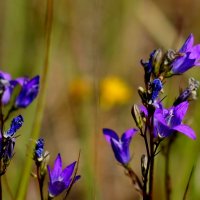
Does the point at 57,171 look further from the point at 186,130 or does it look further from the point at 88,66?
the point at 88,66

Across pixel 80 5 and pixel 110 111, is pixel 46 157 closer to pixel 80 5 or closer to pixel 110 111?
pixel 110 111

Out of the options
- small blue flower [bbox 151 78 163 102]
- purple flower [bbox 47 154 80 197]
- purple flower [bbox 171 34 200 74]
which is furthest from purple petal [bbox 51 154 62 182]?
purple flower [bbox 171 34 200 74]

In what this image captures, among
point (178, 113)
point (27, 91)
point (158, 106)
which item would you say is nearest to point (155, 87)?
point (158, 106)

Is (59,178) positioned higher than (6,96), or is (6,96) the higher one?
(6,96)

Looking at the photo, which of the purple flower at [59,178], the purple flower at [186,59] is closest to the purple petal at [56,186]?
the purple flower at [59,178]

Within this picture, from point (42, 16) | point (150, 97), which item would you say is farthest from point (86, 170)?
point (42, 16)

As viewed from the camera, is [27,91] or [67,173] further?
[27,91]

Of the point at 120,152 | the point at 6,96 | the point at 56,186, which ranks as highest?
the point at 6,96
